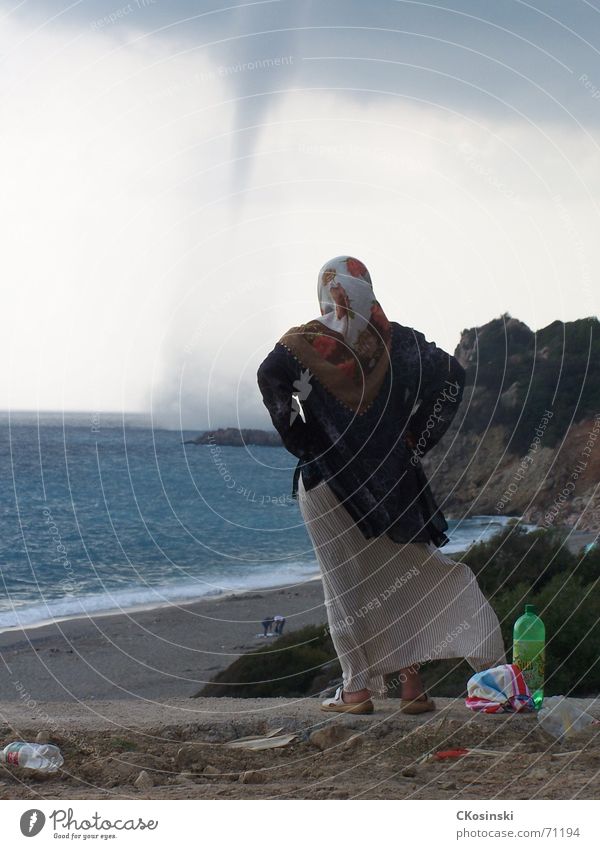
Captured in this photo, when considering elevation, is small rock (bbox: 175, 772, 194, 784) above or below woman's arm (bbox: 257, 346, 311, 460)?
below

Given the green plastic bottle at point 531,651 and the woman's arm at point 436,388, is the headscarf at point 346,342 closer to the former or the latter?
the woman's arm at point 436,388

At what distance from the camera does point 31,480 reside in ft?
153

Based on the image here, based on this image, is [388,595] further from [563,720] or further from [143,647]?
[143,647]

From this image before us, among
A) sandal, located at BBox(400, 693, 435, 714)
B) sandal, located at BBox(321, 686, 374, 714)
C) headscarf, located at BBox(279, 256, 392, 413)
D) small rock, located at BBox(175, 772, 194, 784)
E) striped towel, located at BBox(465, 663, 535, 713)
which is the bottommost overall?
small rock, located at BBox(175, 772, 194, 784)

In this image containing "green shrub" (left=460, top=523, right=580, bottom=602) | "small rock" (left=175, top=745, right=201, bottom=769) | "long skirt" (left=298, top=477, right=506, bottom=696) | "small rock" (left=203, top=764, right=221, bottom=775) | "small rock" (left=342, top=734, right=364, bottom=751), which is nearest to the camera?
"small rock" (left=203, top=764, right=221, bottom=775)

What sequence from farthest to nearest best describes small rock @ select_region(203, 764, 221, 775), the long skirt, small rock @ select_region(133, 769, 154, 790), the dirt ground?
the long skirt, small rock @ select_region(203, 764, 221, 775), small rock @ select_region(133, 769, 154, 790), the dirt ground

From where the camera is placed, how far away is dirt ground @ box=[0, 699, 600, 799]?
446cm

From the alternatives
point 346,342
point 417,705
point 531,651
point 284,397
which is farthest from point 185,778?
point 346,342

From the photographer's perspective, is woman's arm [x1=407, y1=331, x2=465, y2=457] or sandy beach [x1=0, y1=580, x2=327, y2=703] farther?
sandy beach [x1=0, y1=580, x2=327, y2=703]

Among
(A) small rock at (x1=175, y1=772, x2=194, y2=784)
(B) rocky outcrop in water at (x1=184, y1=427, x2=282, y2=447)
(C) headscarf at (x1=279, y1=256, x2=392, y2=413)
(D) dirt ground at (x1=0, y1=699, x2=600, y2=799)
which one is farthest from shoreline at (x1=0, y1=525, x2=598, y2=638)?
(A) small rock at (x1=175, y1=772, x2=194, y2=784)

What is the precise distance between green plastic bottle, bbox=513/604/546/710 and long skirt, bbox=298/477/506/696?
185mm

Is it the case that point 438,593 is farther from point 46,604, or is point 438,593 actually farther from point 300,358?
point 46,604

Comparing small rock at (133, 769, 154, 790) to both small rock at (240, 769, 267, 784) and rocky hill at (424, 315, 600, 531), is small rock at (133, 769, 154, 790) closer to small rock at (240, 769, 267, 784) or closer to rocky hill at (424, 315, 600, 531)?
small rock at (240, 769, 267, 784)
